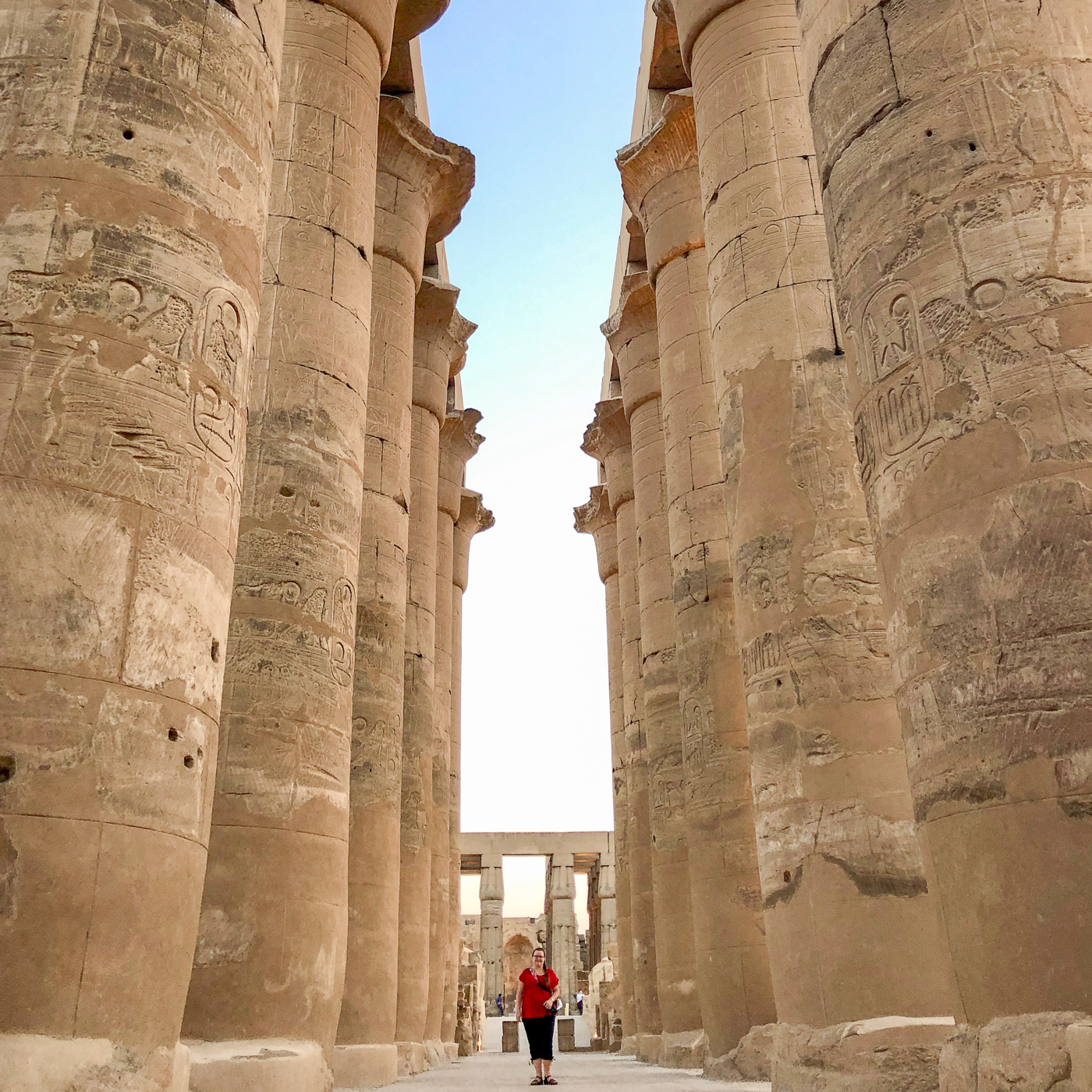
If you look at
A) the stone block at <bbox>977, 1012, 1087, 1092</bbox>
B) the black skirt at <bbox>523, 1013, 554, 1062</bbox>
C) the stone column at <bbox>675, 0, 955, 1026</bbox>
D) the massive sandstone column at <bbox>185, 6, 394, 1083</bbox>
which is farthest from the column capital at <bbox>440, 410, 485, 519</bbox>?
the stone block at <bbox>977, 1012, 1087, 1092</bbox>

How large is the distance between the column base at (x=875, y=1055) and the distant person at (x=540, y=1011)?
3.31 m

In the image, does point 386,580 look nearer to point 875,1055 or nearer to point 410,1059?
point 410,1059

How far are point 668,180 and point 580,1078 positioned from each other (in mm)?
10034

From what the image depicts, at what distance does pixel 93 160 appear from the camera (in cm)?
387

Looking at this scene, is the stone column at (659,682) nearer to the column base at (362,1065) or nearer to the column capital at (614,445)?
the column capital at (614,445)

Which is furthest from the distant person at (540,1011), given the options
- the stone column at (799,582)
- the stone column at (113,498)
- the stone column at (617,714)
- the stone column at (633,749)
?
the stone column at (617,714)

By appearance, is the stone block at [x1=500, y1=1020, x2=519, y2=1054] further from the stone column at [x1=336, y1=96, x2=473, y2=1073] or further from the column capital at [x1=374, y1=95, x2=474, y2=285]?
the column capital at [x1=374, y1=95, x2=474, y2=285]

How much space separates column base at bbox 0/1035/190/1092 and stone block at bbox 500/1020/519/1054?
18222mm

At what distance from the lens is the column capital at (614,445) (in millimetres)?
18500

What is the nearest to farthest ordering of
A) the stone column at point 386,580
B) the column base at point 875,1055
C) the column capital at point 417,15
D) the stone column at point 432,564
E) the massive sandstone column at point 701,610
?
the column base at point 875,1055, the massive sandstone column at point 701,610, the stone column at point 386,580, the column capital at point 417,15, the stone column at point 432,564

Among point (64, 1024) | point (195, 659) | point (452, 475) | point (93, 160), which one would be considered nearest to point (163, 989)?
point (64, 1024)

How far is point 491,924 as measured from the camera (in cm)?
3159

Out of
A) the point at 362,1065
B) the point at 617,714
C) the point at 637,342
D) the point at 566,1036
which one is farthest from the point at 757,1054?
the point at 566,1036

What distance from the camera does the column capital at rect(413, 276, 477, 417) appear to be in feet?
49.2
